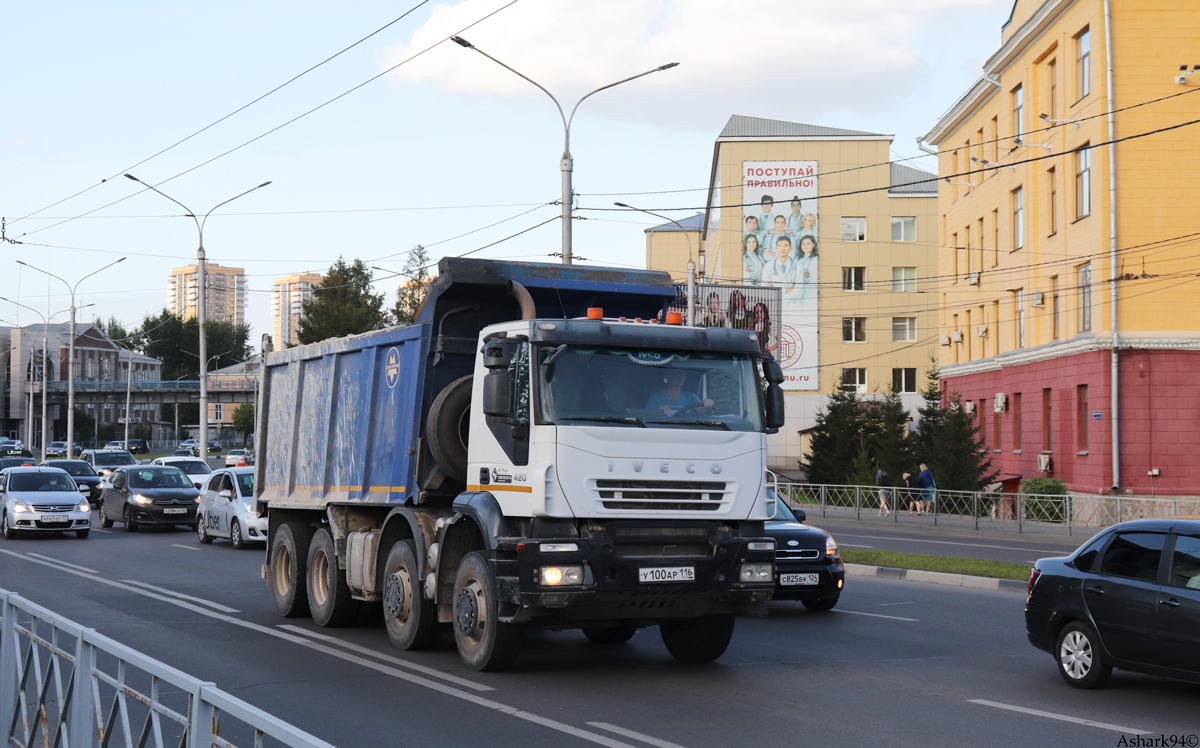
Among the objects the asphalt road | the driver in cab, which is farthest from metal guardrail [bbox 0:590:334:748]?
the driver in cab

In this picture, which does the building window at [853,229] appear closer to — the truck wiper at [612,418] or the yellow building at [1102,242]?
the yellow building at [1102,242]

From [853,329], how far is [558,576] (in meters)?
66.3

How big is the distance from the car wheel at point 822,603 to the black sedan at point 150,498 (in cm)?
1925

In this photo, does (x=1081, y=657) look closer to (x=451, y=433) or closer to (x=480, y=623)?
(x=480, y=623)

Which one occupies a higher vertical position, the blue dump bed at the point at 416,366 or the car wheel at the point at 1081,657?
the blue dump bed at the point at 416,366

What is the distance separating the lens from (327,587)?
1295cm

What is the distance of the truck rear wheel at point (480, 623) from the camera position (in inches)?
375

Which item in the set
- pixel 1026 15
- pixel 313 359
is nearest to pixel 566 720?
pixel 313 359

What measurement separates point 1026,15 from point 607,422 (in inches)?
1386

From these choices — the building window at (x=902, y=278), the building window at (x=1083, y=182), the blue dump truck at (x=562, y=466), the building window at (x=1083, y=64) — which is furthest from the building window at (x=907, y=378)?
the blue dump truck at (x=562, y=466)

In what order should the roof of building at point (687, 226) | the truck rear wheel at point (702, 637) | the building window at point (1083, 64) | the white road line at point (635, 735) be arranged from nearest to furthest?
the white road line at point (635, 735) → the truck rear wheel at point (702, 637) → the building window at point (1083, 64) → the roof of building at point (687, 226)

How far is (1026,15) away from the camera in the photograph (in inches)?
1555

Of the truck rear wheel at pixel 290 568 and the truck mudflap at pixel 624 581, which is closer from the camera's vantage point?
the truck mudflap at pixel 624 581

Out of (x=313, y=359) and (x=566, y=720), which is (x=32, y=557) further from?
(x=566, y=720)
